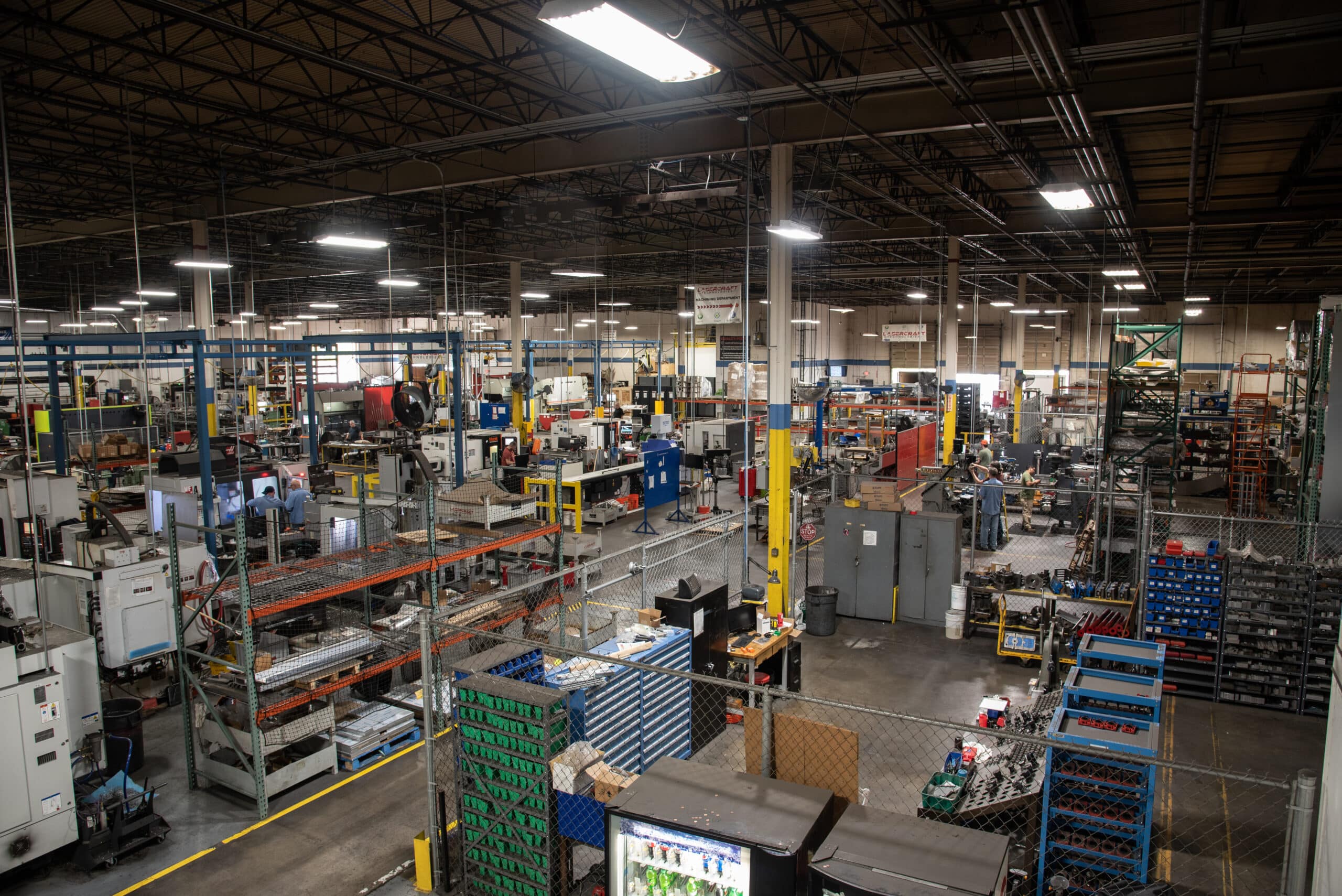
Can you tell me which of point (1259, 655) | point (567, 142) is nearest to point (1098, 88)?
point (1259, 655)

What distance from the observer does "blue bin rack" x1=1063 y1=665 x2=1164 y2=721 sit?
6008 millimetres

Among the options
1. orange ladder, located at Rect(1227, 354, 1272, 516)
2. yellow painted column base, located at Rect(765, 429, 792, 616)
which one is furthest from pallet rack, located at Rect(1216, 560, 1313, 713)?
orange ladder, located at Rect(1227, 354, 1272, 516)

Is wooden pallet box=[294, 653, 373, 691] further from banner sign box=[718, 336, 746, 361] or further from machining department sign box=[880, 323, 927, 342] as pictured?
machining department sign box=[880, 323, 927, 342]

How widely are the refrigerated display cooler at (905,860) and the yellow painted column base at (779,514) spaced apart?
8.31 metres

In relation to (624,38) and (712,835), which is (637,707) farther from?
(624,38)

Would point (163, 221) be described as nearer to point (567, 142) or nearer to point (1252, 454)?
point (567, 142)

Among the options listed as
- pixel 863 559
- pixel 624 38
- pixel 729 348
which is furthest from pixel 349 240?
pixel 729 348

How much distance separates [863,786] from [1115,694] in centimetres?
249

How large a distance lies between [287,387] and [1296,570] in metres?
31.4

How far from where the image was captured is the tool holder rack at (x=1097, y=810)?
5.52 metres

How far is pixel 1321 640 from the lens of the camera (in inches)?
360

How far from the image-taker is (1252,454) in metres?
24.2

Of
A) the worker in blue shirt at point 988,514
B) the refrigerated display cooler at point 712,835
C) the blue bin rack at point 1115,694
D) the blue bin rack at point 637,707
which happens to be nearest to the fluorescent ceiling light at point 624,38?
the refrigerated display cooler at point 712,835

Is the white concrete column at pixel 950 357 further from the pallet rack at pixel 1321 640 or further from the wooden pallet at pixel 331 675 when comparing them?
the wooden pallet at pixel 331 675
